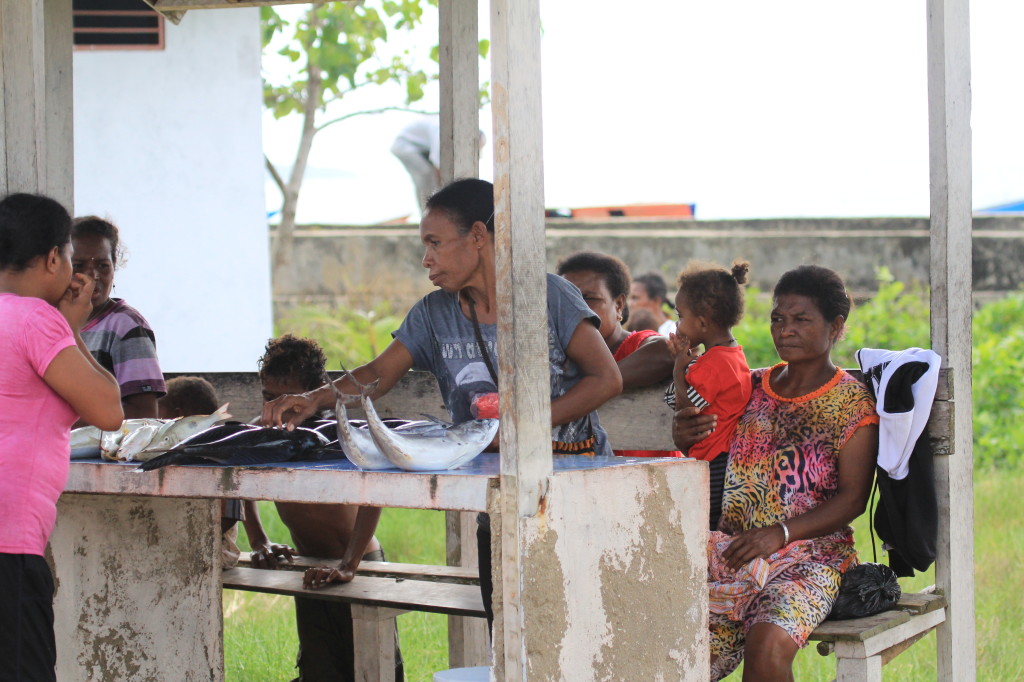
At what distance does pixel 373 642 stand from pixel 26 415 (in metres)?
1.68

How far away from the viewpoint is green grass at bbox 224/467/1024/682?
5.05 metres

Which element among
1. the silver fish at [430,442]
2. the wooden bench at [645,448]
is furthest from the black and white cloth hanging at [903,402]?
the silver fish at [430,442]

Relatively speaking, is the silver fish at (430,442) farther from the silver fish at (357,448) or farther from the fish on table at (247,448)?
the fish on table at (247,448)

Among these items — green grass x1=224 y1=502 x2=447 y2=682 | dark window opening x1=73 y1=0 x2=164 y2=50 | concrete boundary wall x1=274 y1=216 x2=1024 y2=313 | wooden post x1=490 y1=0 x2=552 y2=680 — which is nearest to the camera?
wooden post x1=490 y1=0 x2=552 y2=680

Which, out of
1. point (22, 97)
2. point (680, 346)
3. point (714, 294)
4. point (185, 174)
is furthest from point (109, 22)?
point (680, 346)

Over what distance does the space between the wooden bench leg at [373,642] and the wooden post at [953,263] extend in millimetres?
1811

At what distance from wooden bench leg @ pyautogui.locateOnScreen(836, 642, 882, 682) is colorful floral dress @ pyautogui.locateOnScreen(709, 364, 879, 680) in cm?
12

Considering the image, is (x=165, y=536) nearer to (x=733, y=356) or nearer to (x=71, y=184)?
(x=71, y=184)

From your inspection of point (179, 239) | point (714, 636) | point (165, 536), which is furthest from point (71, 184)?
point (179, 239)

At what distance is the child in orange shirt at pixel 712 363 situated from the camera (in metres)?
3.71

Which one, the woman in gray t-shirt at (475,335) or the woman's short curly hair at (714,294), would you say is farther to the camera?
the woman's short curly hair at (714,294)

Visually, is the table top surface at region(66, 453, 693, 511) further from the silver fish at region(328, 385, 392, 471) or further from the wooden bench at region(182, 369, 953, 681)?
the wooden bench at region(182, 369, 953, 681)

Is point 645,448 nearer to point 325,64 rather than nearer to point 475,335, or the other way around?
point 475,335

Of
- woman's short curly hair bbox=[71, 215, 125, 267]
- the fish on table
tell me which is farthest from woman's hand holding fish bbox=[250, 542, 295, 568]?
the fish on table
